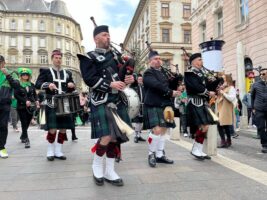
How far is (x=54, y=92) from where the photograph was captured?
6133 mm

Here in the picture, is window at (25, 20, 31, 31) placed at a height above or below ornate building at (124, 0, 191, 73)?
above

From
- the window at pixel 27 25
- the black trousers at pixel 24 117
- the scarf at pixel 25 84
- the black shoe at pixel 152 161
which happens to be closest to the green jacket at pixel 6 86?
the black trousers at pixel 24 117

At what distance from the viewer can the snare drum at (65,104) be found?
593 cm

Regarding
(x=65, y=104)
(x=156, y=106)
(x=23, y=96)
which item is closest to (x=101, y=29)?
(x=156, y=106)

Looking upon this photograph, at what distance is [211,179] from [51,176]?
2.24 meters

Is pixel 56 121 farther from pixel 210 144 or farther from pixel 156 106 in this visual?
pixel 210 144

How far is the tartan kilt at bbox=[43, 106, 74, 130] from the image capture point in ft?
20.0

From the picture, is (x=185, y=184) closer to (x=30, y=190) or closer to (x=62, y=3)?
(x=30, y=190)

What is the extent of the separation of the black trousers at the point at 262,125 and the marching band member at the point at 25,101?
524 centimetres

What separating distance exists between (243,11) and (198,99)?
50.1 feet

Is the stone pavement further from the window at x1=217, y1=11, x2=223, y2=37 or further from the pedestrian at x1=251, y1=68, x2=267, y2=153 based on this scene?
the window at x1=217, y1=11, x2=223, y2=37

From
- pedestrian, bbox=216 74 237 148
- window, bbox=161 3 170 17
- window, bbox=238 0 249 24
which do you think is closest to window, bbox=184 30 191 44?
window, bbox=161 3 170 17

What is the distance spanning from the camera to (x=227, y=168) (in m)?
5.26

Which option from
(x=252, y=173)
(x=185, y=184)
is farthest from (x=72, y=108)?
(x=252, y=173)
